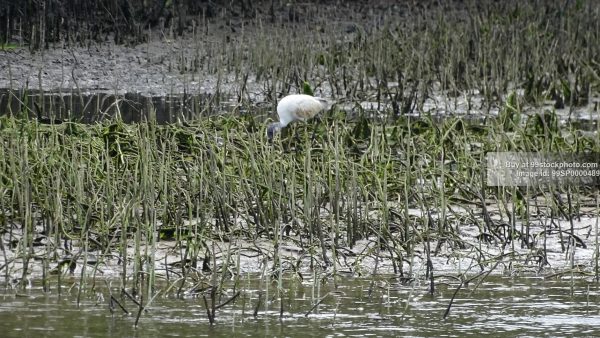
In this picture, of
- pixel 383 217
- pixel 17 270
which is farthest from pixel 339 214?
pixel 17 270

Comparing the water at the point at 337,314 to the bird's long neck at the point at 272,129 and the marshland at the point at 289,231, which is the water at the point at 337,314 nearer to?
the marshland at the point at 289,231

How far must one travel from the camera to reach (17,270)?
6.46m

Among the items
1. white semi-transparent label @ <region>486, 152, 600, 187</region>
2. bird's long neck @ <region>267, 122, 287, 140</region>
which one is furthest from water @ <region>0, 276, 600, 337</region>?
bird's long neck @ <region>267, 122, 287, 140</region>

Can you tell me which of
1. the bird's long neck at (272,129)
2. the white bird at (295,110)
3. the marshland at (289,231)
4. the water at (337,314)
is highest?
the white bird at (295,110)

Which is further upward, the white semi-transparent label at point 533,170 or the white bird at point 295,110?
the white bird at point 295,110

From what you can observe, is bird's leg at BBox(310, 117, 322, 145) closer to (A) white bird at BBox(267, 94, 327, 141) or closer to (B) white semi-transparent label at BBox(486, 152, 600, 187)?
(A) white bird at BBox(267, 94, 327, 141)

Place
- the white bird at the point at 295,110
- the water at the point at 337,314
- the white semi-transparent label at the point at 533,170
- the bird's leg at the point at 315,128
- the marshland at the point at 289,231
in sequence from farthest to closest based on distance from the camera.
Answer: the white bird at the point at 295,110 < the bird's leg at the point at 315,128 < the white semi-transparent label at the point at 533,170 < the marshland at the point at 289,231 < the water at the point at 337,314

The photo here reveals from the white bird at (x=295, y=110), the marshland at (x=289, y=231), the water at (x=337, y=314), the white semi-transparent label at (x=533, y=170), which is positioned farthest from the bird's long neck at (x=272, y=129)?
the water at (x=337, y=314)

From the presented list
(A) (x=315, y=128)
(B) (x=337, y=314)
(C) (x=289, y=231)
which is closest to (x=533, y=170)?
(C) (x=289, y=231)

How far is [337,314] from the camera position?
19.9 ft

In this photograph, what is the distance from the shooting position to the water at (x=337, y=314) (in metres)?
5.70

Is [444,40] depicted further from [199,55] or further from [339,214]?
[339,214]

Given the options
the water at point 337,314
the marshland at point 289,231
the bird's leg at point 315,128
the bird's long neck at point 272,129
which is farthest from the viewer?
the bird's long neck at point 272,129

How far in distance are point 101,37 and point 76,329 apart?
44.1ft
